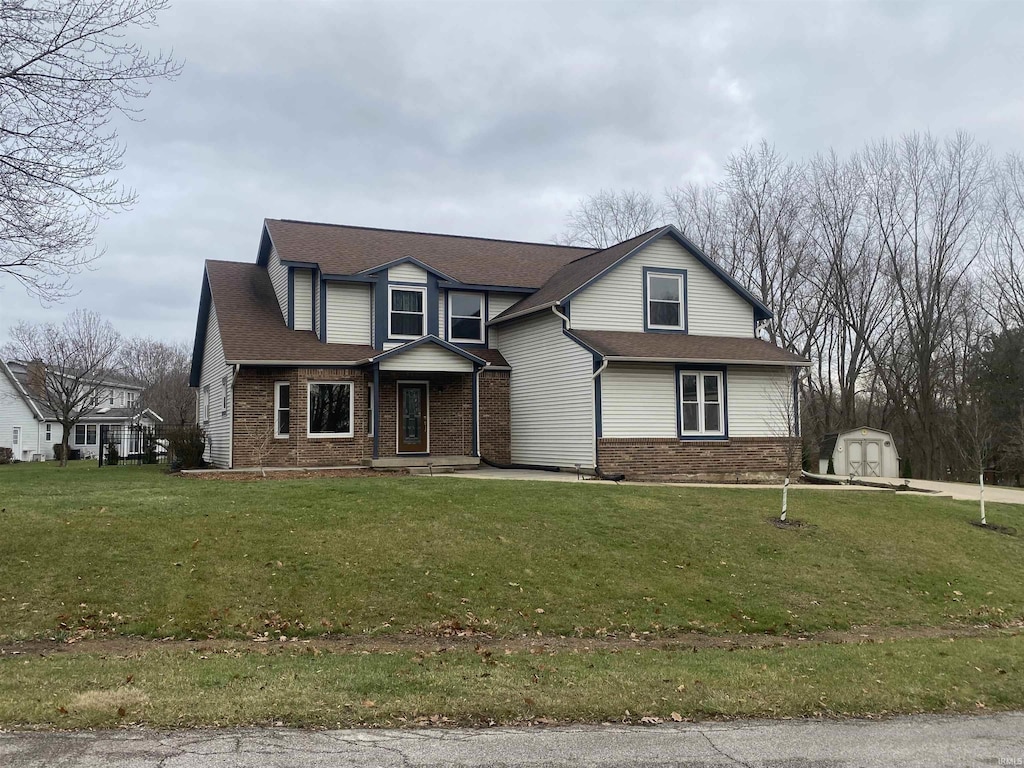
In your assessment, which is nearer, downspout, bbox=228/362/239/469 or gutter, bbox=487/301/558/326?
downspout, bbox=228/362/239/469

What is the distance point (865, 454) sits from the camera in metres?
28.2

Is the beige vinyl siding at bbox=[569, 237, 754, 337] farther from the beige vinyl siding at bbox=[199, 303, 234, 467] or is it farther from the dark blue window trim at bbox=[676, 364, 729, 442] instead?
the beige vinyl siding at bbox=[199, 303, 234, 467]

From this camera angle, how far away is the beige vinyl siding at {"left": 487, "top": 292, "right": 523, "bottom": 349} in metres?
24.5

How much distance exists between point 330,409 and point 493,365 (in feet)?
16.1

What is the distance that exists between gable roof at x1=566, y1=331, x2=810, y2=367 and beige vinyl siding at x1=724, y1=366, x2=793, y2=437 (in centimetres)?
51

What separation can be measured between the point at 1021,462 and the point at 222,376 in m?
33.4

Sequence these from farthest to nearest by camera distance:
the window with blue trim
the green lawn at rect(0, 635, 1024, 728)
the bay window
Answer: the window with blue trim
the bay window
the green lawn at rect(0, 635, 1024, 728)

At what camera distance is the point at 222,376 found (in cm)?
2236

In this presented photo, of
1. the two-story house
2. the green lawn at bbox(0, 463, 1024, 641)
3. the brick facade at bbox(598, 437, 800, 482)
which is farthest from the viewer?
the two-story house

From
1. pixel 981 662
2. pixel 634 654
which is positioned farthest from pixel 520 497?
pixel 981 662

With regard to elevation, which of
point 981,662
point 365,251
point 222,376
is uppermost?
point 365,251

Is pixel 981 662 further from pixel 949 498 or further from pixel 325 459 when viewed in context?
pixel 325 459

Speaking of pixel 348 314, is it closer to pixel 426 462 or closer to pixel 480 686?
pixel 426 462

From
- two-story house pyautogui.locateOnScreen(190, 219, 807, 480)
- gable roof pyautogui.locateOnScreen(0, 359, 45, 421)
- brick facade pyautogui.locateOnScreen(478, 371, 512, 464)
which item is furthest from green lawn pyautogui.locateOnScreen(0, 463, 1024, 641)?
gable roof pyautogui.locateOnScreen(0, 359, 45, 421)
